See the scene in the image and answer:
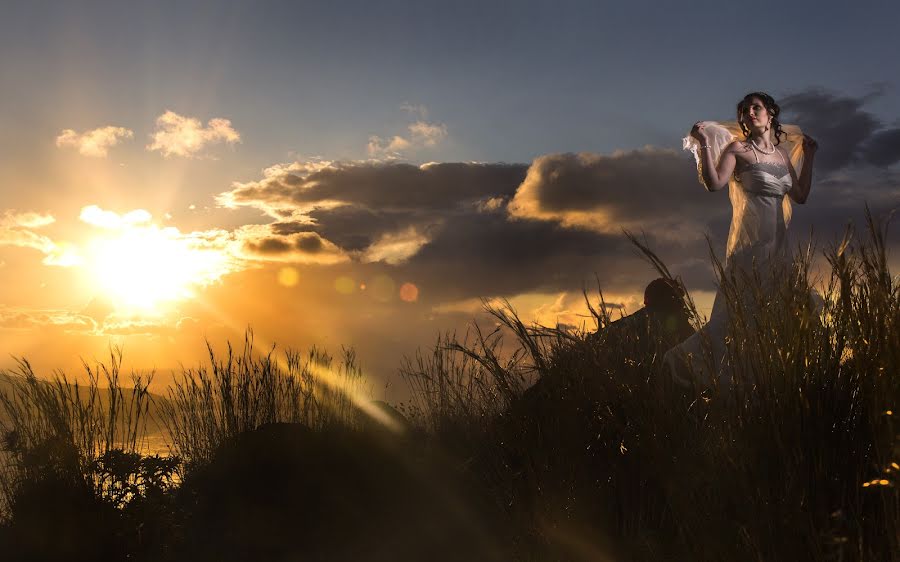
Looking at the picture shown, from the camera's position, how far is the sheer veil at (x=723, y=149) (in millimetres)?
5740

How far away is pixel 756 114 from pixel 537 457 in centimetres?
312

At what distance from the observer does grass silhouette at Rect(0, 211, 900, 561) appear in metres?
2.64

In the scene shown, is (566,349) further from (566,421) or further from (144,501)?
(144,501)

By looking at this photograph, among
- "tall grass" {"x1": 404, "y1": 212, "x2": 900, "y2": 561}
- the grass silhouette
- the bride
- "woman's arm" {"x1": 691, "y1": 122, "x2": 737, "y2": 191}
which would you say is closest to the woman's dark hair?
the bride

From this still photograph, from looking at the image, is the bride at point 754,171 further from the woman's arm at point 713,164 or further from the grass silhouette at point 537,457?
the grass silhouette at point 537,457

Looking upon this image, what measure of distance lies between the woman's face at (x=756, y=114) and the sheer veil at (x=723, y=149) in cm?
10

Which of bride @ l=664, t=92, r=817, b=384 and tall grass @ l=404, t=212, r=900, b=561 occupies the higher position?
bride @ l=664, t=92, r=817, b=384

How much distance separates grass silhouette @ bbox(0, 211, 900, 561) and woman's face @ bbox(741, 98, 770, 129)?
63.2 inches

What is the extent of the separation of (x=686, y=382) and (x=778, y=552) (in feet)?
7.12

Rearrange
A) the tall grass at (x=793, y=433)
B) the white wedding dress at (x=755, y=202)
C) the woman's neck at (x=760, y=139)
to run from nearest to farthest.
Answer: the tall grass at (x=793, y=433), the white wedding dress at (x=755, y=202), the woman's neck at (x=760, y=139)

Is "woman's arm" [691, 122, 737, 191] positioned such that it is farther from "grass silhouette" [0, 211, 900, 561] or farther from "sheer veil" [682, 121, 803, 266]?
"grass silhouette" [0, 211, 900, 561]

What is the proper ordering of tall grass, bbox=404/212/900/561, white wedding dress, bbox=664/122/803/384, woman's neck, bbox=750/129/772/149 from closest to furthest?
tall grass, bbox=404/212/900/561 < white wedding dress, bbox=664/122/803/384 < woman's neck, bbox=750/129/772/149

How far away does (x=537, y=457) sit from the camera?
4.50 m

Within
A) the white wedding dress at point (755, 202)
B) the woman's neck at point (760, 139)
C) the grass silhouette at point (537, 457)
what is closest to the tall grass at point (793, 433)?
the grass silhouette at point (537, 457)
